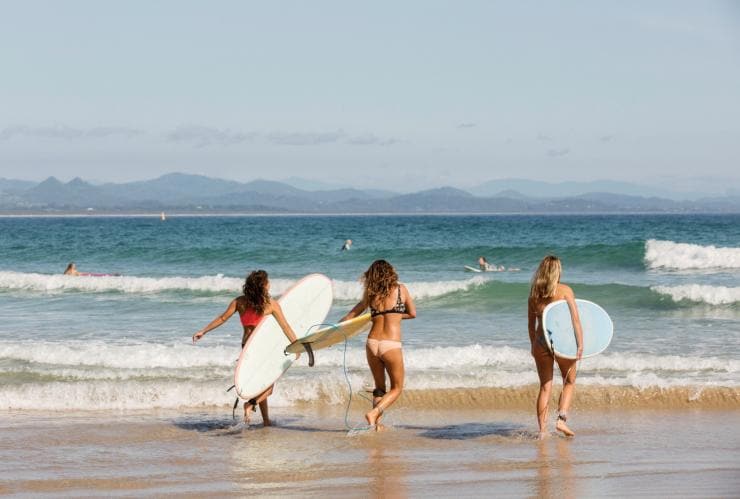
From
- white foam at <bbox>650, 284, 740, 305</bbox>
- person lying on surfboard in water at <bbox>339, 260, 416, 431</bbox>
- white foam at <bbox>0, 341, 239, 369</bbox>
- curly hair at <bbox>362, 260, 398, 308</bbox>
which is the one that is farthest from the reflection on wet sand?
white foam at <bbox>650, 284, 740, 305</bbox>

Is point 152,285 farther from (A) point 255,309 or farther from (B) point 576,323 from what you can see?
(B) point 576,323

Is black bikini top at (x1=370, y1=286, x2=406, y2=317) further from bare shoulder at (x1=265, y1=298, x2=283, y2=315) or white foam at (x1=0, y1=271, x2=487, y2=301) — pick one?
white foam at (x1=0, y1=271, x2=487, y2=301)

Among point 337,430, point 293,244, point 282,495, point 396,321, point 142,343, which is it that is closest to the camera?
point 282,495

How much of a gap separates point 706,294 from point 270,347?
38.4 feet

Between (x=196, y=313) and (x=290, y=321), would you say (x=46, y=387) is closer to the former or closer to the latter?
(x=290, y=321)

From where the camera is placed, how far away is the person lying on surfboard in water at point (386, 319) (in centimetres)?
743

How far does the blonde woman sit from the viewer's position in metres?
7.16

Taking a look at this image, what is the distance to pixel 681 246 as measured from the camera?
96.5ft

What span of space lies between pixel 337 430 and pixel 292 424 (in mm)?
501

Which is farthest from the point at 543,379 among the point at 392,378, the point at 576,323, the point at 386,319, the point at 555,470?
the point at 386,319

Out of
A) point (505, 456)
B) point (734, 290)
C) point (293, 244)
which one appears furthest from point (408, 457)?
point (293, 244)

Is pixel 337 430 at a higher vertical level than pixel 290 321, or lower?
lower

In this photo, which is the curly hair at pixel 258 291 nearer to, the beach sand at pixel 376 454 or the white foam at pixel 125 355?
the beach sand at pixel 376 454

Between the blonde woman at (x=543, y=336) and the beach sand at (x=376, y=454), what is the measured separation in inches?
9.7
